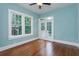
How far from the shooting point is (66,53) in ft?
5.31

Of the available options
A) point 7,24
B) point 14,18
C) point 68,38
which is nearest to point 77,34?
point 68,38

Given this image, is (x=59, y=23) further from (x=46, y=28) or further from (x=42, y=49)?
(x=42, y=49)

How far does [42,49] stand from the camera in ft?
5.77

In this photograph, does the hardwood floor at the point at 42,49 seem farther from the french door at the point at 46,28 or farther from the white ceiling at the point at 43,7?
the white ceiling at the point at 43,7

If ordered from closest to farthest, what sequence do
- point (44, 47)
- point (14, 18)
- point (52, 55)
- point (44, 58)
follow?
point (44, 58), point (52, 55), point (14, 18), point (44, 47)

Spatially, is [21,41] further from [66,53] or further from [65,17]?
[65,17]

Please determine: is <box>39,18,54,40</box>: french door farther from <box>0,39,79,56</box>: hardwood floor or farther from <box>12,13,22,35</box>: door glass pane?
<box>12,13,22,35</box>: door glass pane

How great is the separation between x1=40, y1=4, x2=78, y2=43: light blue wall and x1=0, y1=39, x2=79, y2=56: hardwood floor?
17 cm

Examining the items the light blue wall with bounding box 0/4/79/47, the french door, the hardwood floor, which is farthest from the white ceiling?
the hardwood floor

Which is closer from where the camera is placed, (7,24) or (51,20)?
(7,24)

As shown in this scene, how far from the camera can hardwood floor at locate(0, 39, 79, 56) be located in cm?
159

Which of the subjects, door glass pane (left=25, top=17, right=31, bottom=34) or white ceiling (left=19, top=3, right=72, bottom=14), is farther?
door glass pane (left=25, top=17, right=31, bottom=34)

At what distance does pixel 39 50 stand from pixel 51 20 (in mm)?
692

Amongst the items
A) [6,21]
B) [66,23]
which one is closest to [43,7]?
[66,23]
